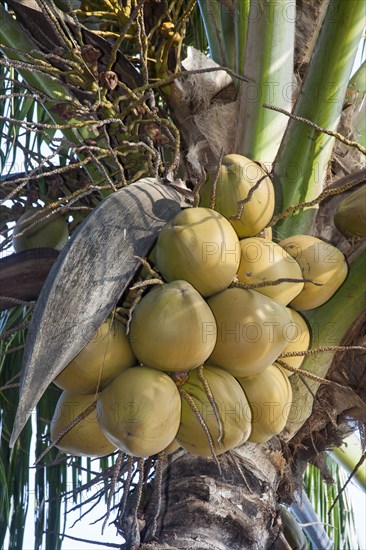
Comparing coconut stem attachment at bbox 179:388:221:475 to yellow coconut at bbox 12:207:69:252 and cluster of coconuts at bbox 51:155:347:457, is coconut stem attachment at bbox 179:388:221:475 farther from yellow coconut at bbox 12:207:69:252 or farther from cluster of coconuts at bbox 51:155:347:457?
yellow coconut at bbox 12:207:69:252

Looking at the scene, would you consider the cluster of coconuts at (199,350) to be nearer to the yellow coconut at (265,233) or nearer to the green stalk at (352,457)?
the yellow coconut at (265,233)

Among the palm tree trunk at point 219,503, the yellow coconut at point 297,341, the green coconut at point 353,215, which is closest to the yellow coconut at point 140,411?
the palm tree trunk at point 219,503

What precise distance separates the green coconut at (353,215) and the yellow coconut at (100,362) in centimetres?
48

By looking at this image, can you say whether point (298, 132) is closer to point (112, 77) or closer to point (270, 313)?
point (112, 77)

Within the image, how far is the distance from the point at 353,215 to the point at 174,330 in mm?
467

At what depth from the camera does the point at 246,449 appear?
4.36 ft

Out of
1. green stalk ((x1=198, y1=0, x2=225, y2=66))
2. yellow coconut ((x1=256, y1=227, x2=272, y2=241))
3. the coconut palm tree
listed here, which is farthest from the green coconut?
green stalk ((x1=198, y1=0, x2=225, y2=66))

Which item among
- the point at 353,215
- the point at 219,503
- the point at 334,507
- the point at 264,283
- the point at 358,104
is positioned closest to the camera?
the point at 264,283

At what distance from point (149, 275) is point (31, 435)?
4.32ft

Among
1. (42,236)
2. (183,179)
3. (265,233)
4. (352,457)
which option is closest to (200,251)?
(265,233)

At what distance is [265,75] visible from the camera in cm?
156

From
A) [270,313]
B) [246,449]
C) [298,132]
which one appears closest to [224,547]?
[246,449]

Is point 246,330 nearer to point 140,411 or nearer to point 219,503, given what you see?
point 140,411

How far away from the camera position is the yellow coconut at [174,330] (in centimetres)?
104
